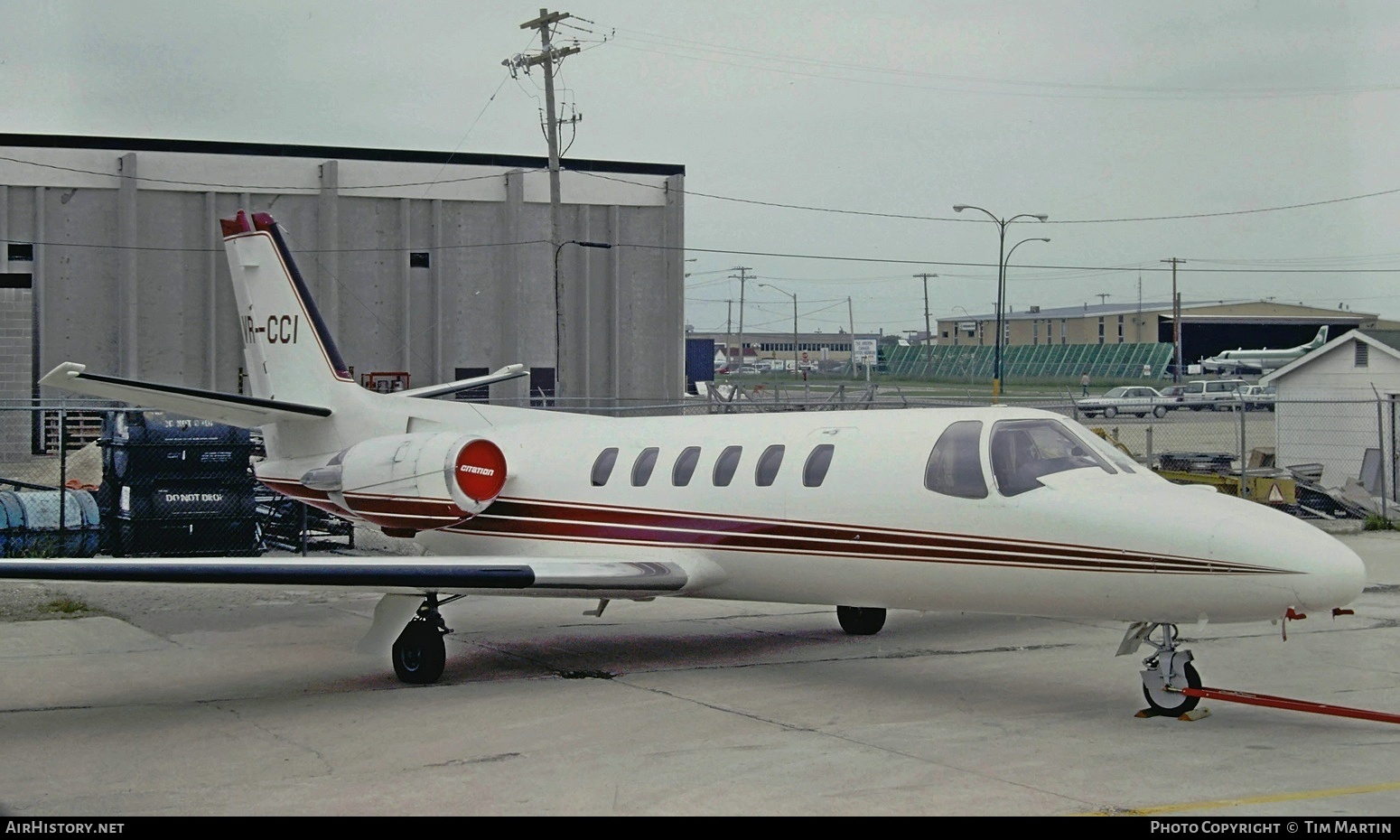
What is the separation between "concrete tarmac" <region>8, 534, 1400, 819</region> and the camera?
788 centimetres

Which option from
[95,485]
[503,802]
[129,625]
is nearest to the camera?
[503,802]

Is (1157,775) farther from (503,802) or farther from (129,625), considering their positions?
(129,625)

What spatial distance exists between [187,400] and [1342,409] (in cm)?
2208

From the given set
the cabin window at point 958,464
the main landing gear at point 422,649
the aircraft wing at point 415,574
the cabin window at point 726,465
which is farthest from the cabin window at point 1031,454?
the main landing gear at point 422,649

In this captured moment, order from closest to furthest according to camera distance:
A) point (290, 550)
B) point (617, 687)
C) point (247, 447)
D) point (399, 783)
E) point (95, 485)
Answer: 1. point (399, 783)
2. point (617, 687)
3. point (247, 447)
4. point (290, 550)
5. point (95, 485)

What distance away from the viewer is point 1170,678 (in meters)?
9.81

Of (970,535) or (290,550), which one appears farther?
(290,550)

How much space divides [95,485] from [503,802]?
1807cm

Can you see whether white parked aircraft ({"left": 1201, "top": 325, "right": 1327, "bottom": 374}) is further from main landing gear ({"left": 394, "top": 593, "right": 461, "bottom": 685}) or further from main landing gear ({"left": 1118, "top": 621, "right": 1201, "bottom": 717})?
main landing gear ({"left": 394, "top": 593, "right": 461, "bottom": 685})

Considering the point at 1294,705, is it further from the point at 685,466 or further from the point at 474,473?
the point at 474,473

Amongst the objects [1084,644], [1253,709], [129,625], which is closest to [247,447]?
[129,625]

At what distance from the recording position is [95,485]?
23.6m

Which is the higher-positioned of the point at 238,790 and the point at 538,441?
the point at 538,441

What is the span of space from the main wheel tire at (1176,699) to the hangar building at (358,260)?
2831 centimetres
